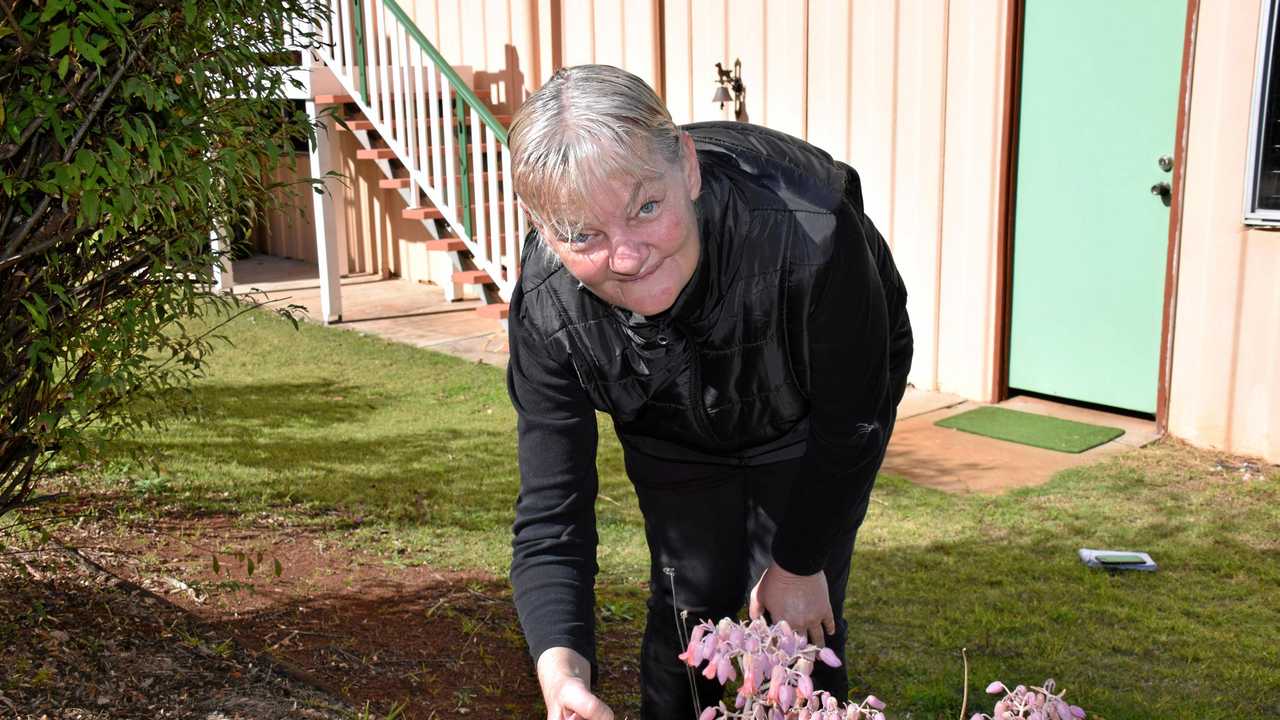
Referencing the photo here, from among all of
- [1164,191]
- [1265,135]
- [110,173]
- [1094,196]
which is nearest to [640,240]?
[110,173]

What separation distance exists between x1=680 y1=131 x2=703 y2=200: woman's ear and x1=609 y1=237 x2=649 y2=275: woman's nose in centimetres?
16

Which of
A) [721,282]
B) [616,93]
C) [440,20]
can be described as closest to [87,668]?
[721,282]

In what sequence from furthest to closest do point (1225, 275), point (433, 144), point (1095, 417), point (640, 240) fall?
point (433, 144) → point (1095, 417) → point (1225, 275) → point (640, 240)

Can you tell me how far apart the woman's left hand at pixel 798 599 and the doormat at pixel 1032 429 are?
4013 mm

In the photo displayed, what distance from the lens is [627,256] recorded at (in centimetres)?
195

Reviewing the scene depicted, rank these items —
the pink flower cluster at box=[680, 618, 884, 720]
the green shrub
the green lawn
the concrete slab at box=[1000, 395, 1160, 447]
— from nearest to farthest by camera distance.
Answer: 1. the pink flower cluster at box=[680, 618, 884, 720]
2. the green shrub
3. the green lawn
4. the concrete slab at box=[1000, 395, 1160, 447]

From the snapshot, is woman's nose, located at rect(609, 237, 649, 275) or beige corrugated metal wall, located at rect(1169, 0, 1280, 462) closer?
woman's nose, located at rect(609, 237, 649, 275)

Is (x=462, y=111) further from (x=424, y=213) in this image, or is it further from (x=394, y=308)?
(x=394, y=308)

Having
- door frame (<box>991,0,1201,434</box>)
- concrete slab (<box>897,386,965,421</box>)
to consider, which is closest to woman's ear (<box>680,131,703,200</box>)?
door frame (<box>991,0,1201,434</box>)

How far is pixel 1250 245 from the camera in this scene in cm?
575

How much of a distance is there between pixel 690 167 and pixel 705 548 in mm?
997

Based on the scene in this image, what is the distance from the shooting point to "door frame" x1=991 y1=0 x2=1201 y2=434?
232 inches

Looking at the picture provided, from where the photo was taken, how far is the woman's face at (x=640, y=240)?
190cm

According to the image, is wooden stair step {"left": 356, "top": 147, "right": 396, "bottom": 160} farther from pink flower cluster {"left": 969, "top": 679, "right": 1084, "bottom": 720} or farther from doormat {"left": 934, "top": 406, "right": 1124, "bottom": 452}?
pink flower cluster {"left": 969, "top": 679, "right": 1084, "bottom": 720}
